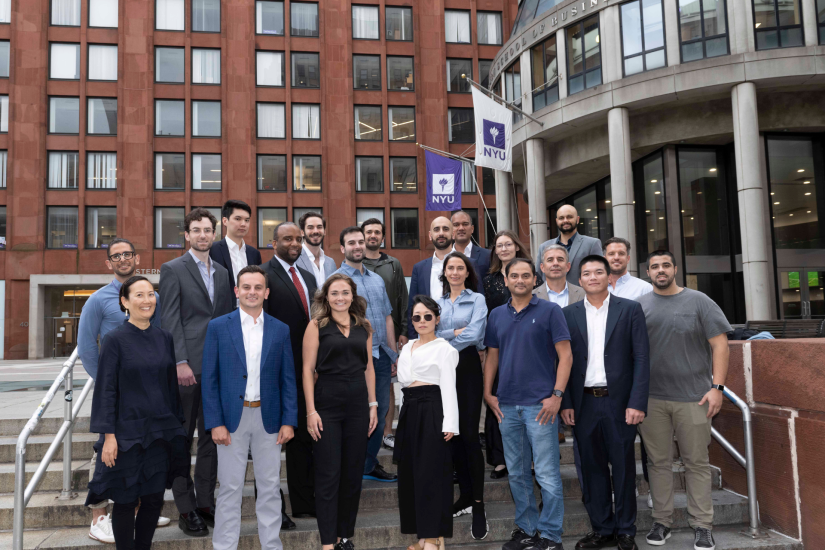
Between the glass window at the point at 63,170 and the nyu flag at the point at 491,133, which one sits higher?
the glass window at the point at 63,170

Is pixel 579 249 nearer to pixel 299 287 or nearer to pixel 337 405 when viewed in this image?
pixel 299 287

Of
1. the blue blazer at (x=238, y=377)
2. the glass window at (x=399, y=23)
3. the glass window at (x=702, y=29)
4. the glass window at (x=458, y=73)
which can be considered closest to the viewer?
the blue blazer at (x=238, y=377)

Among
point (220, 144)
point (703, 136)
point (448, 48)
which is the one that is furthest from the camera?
point (448, 48)

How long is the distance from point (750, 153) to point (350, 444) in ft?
56.7

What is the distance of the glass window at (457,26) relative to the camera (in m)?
34.8

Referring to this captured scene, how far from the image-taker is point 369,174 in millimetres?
33750

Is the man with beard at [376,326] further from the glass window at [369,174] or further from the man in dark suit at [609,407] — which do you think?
the glass window at [369,174]

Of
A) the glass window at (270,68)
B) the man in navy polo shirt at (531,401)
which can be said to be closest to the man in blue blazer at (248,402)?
the man in navy polo shirt at (531,401)

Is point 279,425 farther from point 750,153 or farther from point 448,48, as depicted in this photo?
point 448,48

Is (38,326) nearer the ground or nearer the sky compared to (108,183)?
nearer the ground

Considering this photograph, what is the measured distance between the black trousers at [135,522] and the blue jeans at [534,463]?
8.82 ft

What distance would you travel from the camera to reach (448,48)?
34.5 metres

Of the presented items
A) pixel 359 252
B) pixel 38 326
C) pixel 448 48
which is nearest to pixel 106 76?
pixel 38 326

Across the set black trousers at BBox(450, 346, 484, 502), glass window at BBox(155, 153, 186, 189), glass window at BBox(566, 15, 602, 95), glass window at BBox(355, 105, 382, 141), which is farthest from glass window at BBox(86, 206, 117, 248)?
black trousers at BBox(450, 346, 484, 502)
